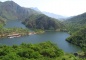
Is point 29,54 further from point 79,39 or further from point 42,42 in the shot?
point 79,39

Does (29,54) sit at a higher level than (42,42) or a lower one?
lower

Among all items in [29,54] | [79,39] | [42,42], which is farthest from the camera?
[79,39]

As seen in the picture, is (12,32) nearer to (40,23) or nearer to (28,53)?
(40,23)

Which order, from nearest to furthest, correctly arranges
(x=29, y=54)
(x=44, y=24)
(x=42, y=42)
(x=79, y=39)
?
(x=29, y=54) → (x=42, y=42) → (x=79, y=39) → (x=44, y=24)

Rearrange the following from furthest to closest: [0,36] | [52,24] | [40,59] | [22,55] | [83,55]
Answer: [52,24] → [0,36] → [83,55] → [22,55] → [40,59]

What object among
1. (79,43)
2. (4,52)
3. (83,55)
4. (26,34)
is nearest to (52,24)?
(26,34)

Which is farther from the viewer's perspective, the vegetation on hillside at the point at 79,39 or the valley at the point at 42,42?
the vegetation on hillside at the point at 79,39

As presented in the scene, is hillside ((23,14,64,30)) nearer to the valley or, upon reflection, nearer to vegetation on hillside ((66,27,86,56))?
the valley

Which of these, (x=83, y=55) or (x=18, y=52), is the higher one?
(x=18, y=52)

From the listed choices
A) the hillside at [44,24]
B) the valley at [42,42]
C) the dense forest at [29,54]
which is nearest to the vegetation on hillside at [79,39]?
the valley at [42,42]

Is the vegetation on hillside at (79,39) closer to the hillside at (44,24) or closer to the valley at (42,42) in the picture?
the valley at (42,42)

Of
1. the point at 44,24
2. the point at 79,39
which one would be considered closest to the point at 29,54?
the point at 79,39
